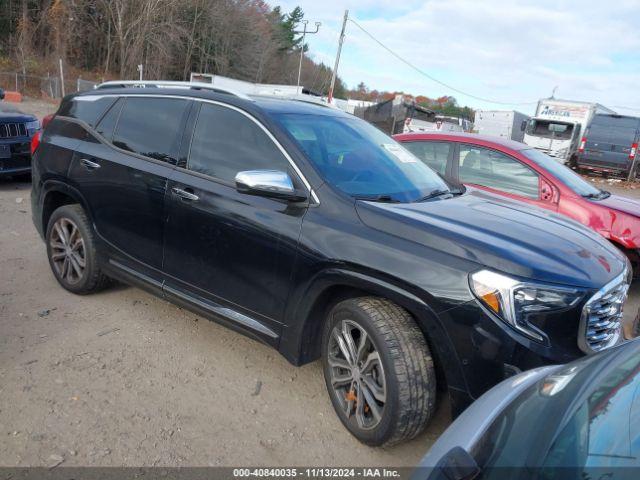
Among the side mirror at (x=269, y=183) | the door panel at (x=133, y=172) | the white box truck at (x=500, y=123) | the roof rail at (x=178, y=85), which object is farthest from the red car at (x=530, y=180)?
the white box truck at (x=500, y=123)

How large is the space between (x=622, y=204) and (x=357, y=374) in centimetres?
443

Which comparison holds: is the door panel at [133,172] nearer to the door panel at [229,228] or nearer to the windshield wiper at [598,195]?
the door panel at [229,228]

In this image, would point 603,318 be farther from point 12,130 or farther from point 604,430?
point 12,130

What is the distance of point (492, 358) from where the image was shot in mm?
2326

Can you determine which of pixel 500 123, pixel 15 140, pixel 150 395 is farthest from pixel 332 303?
pixel 500 123

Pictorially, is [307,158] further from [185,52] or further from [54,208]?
[185,52]

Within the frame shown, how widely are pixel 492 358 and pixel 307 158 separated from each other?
1.53 meters

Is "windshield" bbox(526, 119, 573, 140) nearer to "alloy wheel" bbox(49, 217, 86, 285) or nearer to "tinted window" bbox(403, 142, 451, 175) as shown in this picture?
"tinted window" bbox(403, 142, 451, 175)

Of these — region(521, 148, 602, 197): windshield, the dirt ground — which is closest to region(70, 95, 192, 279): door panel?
the dirt ground

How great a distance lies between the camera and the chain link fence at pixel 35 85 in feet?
105

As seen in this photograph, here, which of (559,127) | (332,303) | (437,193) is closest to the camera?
(332,303)

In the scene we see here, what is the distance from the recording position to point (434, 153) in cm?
635

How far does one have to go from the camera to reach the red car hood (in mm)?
5422

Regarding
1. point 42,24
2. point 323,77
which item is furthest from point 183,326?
point 323,77
